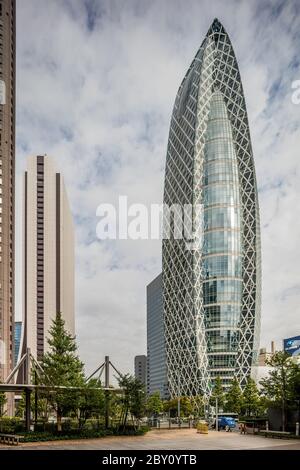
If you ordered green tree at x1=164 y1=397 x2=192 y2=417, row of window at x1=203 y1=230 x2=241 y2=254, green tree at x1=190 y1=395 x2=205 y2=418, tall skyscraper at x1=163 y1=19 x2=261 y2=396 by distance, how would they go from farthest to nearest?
row of window at x1=203 y1=230 x2=241 y2=254
tall skyscraper at x1=163 y1=19 x2=261 y2=396
green tree at x1=190 y1=395 x2=205 y2=418
green tree at x1=164 y1=397 x2=192 y2=417

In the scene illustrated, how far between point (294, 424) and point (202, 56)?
11567cm

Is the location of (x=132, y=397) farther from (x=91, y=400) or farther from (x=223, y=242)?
(x=223, y=242)

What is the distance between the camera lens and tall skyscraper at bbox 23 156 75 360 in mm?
165000

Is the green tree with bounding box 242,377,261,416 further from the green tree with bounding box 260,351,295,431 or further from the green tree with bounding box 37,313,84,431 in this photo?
the green tree with bounding box 37,313,84,431

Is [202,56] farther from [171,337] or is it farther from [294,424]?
[294,424]

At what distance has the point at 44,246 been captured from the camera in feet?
566

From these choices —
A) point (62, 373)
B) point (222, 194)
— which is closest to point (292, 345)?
point (62, 373)

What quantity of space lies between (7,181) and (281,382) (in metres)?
66.3

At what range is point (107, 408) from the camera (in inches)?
1809

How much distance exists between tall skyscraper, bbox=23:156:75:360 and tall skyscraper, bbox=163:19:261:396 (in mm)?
40604

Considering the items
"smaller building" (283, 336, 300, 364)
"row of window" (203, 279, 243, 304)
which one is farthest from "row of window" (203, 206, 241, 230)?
"smaller building" (283, 336, 300, 364)

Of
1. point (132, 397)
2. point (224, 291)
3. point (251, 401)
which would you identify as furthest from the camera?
point (224, 291)

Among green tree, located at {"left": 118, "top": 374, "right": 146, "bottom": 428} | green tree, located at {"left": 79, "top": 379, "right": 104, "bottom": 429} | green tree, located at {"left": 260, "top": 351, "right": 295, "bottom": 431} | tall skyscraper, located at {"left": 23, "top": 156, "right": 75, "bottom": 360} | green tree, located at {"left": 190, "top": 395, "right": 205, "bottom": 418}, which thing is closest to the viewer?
green tree, located at {"left": 79, "top": 379, "right": 104, "bottom": 429}

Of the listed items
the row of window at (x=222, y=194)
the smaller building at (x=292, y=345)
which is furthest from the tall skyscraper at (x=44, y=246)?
the smaller building at (x=292, y=345)
